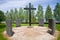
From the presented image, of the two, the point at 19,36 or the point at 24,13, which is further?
→ the point at 24,13

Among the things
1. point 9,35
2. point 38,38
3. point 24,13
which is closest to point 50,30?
point 38,38

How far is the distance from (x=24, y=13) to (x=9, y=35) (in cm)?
3980

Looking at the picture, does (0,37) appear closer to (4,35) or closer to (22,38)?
(4,35)

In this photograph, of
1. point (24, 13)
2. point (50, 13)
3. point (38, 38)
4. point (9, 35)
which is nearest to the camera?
point (38, 38)

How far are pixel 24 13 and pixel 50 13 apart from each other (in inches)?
358

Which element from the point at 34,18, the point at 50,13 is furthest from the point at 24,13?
the point at 50,13

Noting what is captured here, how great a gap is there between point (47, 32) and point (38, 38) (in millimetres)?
2419

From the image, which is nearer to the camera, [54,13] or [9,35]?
[9,35]

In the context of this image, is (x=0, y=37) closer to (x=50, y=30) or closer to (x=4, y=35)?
(x=4, y=35)

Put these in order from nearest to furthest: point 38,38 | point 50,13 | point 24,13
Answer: point 38,38, point 50,13, point 24,13

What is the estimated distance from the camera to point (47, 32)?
22.2 m

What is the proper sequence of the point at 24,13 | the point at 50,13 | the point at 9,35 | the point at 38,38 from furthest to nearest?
1. the point at 24,13
2. the point at 50,13
3. the point at 9,35
4. the point at 38,38

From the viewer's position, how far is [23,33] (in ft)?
70.7

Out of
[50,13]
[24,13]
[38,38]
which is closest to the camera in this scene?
[38,38]
